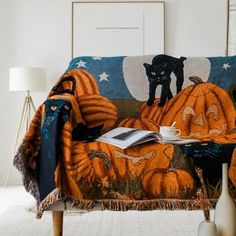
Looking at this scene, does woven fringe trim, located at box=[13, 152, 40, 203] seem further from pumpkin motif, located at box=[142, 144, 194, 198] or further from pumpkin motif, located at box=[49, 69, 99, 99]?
pumpkin motif, located at box=[49, 69, 99, 99]

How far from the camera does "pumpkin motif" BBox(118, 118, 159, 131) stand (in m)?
2.24

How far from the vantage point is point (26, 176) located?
1.67 m

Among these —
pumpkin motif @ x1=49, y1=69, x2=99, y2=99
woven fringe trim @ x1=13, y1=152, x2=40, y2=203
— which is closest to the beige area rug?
woven fringe trim @ x1=13, y1=152, x2=40, y2=203

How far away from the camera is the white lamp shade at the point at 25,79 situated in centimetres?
363

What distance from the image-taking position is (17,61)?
4.05 metres

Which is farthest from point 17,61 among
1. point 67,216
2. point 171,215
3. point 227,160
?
point 227,160

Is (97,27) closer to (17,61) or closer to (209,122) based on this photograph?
(17,61)

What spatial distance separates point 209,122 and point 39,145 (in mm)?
978

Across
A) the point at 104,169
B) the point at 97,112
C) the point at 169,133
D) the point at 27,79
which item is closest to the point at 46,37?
the point at 27,79

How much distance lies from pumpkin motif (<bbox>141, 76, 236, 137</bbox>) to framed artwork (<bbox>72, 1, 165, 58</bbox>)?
5.90 ft

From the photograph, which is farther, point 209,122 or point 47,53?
point 47,53

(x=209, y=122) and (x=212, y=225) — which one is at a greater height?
(x=209, y=122)

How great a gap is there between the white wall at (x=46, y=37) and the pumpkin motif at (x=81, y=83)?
1.72 m

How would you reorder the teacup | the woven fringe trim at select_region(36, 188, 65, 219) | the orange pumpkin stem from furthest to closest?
the orange pumpkin stem → the teacup → the woven fringe trim at select_region(36, 188, 65, 219)
